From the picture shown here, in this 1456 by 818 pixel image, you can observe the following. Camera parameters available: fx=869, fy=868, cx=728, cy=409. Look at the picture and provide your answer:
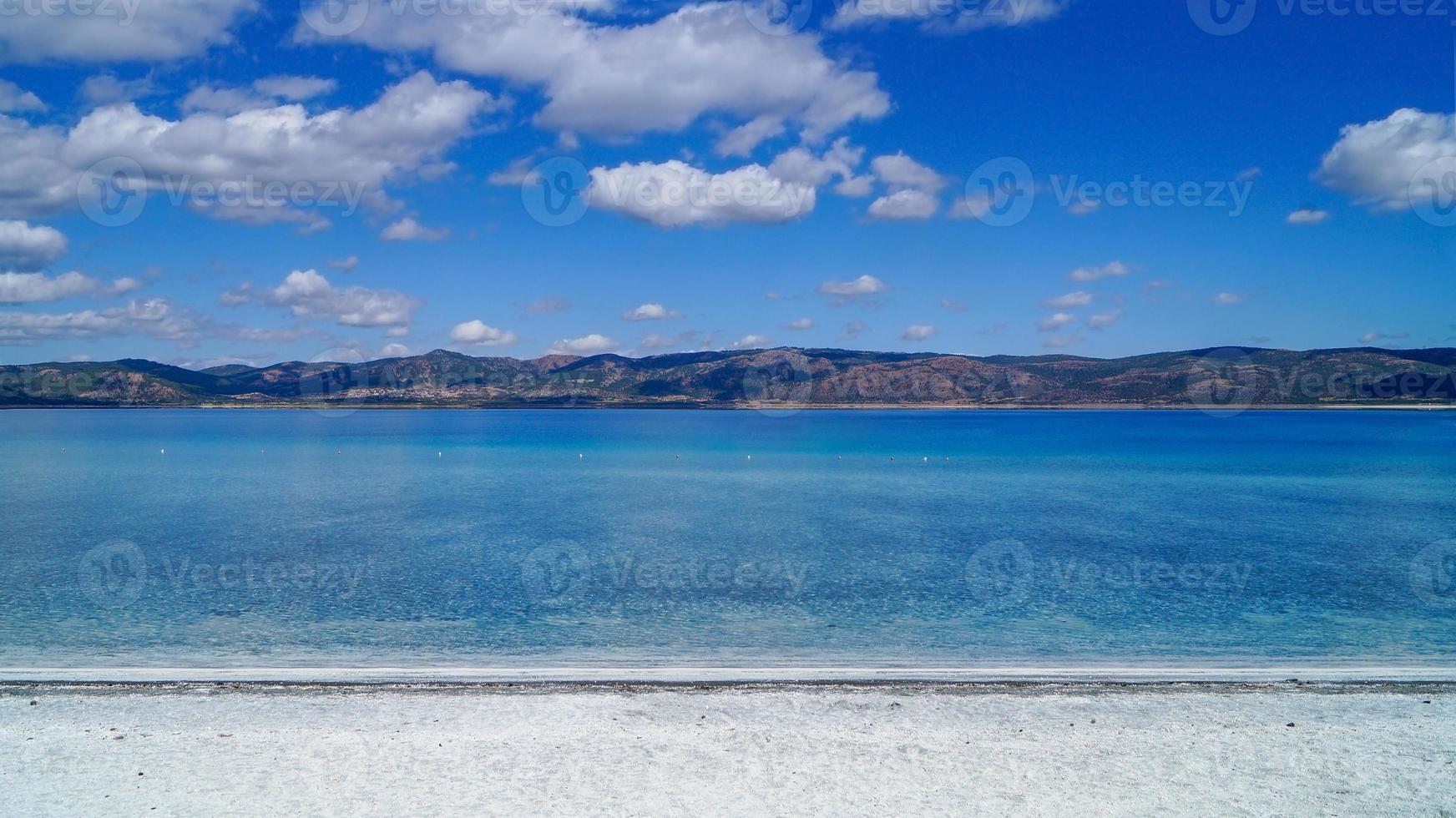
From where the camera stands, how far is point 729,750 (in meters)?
10.1

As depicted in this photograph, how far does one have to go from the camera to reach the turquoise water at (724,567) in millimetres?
16203

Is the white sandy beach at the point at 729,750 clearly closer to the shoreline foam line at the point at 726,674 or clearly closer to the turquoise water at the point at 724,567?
the shoreline foam line at the point at 726,674

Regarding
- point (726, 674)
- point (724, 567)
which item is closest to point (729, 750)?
point (726, 674)

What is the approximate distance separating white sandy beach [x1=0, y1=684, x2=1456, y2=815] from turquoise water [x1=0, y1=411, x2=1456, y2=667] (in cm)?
297

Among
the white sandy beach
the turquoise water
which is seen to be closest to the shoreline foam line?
the white sandy beach

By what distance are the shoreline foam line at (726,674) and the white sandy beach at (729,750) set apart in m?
0.50

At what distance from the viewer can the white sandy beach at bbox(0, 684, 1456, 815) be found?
8742 mm

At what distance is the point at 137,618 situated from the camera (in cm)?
1792

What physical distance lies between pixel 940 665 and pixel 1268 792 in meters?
6.03

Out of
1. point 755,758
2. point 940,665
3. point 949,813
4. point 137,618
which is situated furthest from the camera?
point 137,618

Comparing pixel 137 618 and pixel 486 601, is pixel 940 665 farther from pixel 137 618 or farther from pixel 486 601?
pixel 137 618

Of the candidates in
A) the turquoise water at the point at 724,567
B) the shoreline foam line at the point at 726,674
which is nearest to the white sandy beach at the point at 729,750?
the shoreline foam line at the point at 726,674

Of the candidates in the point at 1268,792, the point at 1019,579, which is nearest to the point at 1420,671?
the point at 1268,792

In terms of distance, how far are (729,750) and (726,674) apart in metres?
3.39
